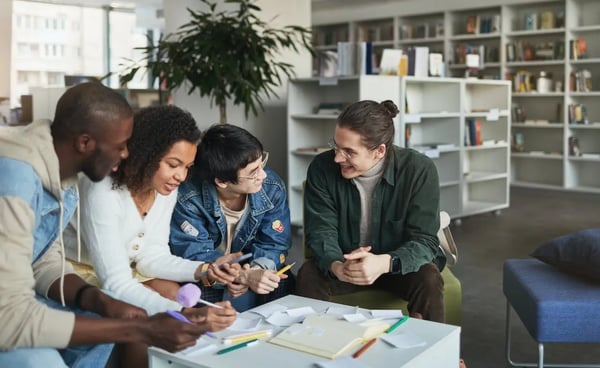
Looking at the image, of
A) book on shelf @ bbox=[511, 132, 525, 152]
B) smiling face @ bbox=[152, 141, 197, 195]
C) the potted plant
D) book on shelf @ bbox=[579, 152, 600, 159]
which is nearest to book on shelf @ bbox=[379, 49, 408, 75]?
the potted plant

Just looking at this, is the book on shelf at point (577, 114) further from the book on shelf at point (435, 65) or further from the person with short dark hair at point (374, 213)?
the person with short dark hair at point (374, 213)

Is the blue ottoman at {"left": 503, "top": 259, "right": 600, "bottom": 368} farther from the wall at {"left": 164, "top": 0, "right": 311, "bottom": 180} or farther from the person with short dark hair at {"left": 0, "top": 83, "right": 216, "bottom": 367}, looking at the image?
the wall at {"left": 164, "top": 0, "right": 311, "bottom": 180}

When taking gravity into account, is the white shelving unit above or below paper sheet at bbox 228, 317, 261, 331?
above

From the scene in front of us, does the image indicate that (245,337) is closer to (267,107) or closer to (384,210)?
(384,210)

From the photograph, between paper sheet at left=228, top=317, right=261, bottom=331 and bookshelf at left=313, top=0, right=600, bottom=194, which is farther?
bookshelf at left=313, top=0, right=600, bottom=194

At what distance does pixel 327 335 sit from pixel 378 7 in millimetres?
9164

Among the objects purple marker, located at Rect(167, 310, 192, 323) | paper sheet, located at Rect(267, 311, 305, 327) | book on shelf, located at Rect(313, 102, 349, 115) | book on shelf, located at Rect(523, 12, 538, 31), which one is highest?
book on shelf, located at Rect(523, 12, 538, 31)

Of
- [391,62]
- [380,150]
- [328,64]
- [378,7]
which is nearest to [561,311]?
[380,150]

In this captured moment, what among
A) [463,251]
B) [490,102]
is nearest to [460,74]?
[490,102]

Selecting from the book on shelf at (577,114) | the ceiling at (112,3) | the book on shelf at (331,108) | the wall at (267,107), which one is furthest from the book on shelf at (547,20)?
the ceiling at (112,3)

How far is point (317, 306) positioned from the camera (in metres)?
2.19

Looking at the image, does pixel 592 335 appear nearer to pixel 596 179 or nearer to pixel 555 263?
pixel 555 263

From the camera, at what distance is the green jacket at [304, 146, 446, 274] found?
2.60 metres

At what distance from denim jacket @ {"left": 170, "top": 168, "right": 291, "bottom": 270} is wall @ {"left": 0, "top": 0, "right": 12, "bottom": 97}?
9.47m
